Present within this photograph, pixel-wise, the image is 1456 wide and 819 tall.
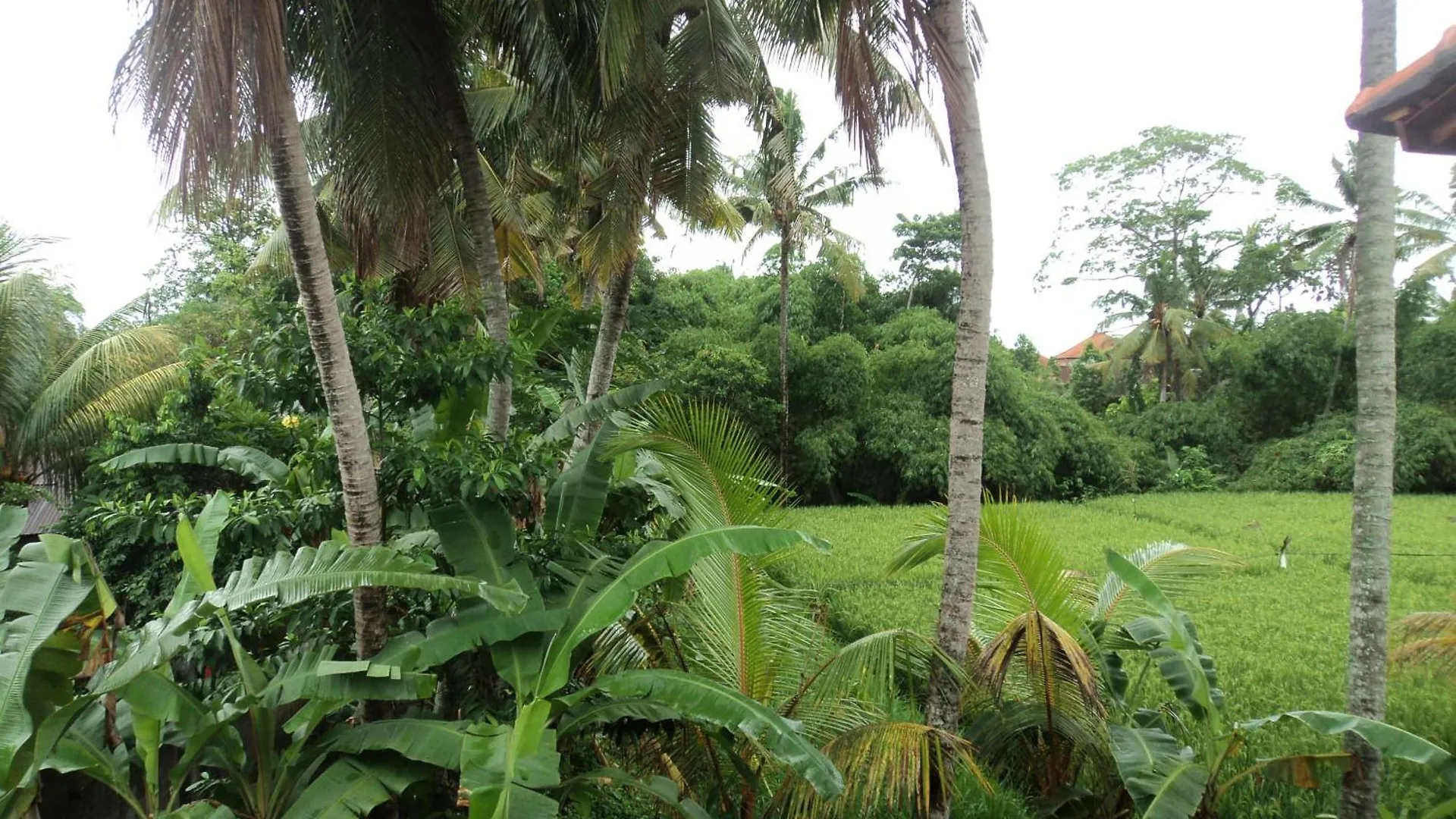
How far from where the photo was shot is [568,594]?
380cm

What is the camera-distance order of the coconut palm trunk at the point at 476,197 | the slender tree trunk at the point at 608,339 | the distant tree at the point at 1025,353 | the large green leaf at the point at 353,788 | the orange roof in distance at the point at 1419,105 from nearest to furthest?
the orange roof in distance at the point at 1419,105, the large green leaf at the point at 353,788, the coconut palm trunk at the point at 476,197, the slender tree trunk at the point at 608,339, the distant tree at the point at 1025,353

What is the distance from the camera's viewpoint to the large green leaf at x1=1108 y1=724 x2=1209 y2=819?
3.35m

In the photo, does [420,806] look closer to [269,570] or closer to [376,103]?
[269,570]

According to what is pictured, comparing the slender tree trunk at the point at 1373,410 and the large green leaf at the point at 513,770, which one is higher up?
the slender tree trunk at the point at 1373,410

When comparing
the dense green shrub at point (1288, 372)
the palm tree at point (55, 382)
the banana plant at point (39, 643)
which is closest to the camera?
the banana plant at point (39, 643)

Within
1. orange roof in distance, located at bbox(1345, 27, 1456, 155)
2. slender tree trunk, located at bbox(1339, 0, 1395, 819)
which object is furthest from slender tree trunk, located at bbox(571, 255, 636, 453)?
orange roof in distance, located at bbox(1345, 27, 1456, 155)

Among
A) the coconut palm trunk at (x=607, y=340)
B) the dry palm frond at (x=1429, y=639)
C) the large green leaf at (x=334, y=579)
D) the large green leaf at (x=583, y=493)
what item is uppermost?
the coconut palm trunk at (x=607, y=340)

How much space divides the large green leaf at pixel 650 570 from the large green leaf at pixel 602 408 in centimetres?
152

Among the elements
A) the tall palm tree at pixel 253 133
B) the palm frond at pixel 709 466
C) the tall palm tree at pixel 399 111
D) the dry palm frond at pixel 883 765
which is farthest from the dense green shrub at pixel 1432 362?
the tall palm tree at pixel 253 133

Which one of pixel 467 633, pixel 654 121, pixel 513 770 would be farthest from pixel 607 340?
pixel 513 770

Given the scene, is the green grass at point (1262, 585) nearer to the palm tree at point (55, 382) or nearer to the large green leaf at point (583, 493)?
the large green leaf at point (583, 493)

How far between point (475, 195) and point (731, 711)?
4.51m

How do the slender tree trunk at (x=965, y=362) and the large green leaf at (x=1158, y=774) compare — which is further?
the slender tree trunk at (x=965, y=362)

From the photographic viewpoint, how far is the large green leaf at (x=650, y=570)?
3160mm
